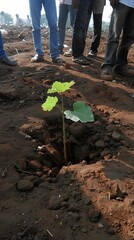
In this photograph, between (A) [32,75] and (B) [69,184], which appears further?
(A) [32,75]

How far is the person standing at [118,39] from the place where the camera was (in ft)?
12.4

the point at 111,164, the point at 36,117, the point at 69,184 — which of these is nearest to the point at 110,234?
the point at 69,184

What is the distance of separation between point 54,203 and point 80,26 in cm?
303

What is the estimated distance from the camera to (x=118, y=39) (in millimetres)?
3973

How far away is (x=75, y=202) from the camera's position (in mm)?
2043

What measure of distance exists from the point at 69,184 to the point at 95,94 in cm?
175

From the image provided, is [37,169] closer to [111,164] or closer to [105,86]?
[111,164]

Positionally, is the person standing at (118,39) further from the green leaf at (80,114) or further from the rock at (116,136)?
the green leaf at (80,114)

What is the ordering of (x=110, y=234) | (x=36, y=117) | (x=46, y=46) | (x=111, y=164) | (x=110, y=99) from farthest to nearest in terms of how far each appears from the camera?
(x=46, y=46) < (x=110, y=99) < (x=36, y=117) < (x=111, y=164) < (x=110, y=234)

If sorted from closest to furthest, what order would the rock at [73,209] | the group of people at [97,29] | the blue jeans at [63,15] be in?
1. the rock at [73,209]
2. the group of people at [97,29]
3. the blue jeans at [63,15]

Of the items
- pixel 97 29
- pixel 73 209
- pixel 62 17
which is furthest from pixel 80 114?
pixel 62 17

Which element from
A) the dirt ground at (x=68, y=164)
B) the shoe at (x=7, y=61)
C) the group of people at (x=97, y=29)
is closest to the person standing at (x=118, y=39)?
the group of people at (x=97, y=29)

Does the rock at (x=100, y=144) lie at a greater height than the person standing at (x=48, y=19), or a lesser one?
lesser

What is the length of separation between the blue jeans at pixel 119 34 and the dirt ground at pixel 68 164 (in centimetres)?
30
